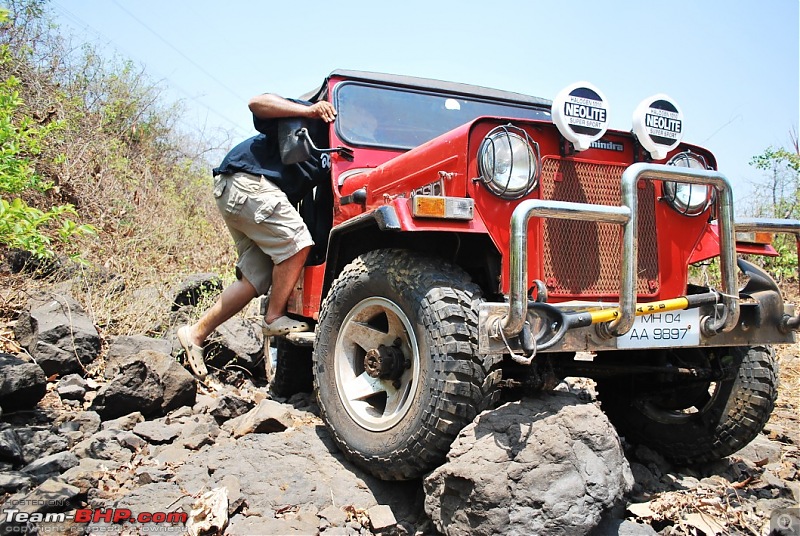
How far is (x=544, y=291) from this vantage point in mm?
2559

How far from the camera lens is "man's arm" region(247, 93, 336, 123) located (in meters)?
3.81

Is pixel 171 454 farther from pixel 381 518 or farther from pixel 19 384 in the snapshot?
pixel 381 518

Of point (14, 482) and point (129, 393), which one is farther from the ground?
point (129, 393)

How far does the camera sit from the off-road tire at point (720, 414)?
321 centimetres

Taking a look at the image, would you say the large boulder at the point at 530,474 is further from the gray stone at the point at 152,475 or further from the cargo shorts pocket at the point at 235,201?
the cargo shorts pocket at the point at 235,201

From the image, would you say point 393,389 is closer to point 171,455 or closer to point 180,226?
point 171,455

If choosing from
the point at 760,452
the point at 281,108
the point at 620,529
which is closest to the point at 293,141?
the point at 281,108

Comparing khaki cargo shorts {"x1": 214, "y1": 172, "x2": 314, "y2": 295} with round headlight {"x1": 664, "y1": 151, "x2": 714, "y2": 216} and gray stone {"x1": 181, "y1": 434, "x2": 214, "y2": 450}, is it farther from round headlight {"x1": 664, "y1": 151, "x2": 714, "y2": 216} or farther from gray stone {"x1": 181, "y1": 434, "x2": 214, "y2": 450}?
round headlight {"x1": 664, "y1": 151, "x2": 714, "y2": 216}

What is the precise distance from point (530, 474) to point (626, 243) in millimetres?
908

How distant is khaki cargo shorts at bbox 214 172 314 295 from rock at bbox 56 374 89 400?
137 centimetres

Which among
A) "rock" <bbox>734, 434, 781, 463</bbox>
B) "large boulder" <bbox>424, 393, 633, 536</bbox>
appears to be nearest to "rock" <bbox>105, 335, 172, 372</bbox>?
"large boulder" <bbox>424, 393, 633, 536</bbox>

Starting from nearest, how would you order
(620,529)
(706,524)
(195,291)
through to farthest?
(620,529)
(706,524)
(195,291)

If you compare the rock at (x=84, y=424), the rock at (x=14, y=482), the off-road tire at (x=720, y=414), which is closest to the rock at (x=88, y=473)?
the rock at (x=14, y=482)

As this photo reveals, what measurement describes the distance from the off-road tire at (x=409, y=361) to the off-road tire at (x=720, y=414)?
1400 mm
